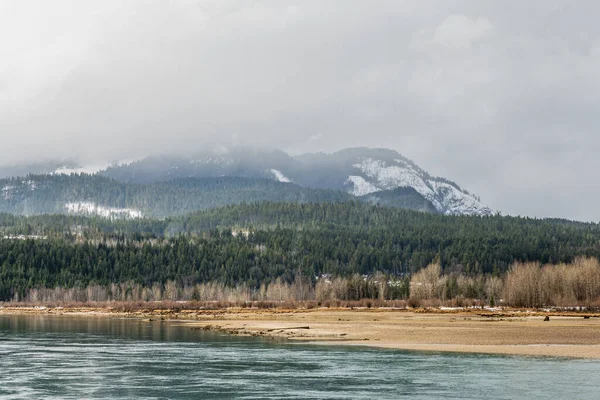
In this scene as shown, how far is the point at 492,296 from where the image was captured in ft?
652

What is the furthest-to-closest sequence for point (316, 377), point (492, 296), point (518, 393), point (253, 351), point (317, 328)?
point (492, 296) < point (317, 328) < point (253, 351) < point (316, 377) < point (518, 393)

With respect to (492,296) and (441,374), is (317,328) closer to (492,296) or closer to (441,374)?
(441,374)

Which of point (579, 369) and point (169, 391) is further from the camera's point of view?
point (579, 369)

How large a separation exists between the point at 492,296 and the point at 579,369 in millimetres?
142040

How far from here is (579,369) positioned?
6006cm

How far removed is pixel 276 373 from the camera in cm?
6038

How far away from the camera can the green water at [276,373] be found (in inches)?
1976

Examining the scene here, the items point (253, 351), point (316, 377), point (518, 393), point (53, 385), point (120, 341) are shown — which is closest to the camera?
point (518, 393)

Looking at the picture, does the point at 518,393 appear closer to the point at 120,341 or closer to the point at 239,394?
the point at 239,394

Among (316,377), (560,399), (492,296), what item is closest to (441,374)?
(316,377)

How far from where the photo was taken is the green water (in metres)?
50.2

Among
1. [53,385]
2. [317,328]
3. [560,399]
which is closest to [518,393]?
[560,399]

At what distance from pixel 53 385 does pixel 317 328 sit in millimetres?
66184

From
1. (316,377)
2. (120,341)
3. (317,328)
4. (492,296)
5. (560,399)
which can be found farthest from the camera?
(492,296)
